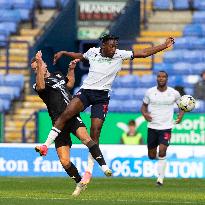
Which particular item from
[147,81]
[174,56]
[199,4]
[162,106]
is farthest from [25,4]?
[162,106]

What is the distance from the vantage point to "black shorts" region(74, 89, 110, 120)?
16531 mm

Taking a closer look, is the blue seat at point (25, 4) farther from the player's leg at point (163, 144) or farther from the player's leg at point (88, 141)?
the player's leg at point (88, 141)

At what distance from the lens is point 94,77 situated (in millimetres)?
16703

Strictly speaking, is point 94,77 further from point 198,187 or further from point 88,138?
point 198,187

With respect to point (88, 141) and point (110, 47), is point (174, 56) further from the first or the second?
point (88, 141)

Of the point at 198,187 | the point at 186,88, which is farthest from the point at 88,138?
the point at 186,88

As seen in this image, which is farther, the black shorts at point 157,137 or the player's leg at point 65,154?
the black shorts at point 157,137

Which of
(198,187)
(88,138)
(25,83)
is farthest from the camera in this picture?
(25,83)

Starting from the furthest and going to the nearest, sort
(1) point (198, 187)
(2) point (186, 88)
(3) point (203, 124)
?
(2) point (186, 88), (3) point (203, 124), (1) point (198, 187)

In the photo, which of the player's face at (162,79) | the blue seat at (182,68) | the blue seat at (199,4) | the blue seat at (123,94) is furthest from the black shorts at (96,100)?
the blue seat at (199,4)

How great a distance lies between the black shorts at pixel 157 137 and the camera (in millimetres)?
20734

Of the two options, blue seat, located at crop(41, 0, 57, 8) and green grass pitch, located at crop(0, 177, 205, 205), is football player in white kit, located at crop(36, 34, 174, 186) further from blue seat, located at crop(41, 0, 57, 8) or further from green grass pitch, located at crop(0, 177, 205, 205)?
blue seat, located at crop(41, 0, 57, 8)

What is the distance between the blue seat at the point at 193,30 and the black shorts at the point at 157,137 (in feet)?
31.8

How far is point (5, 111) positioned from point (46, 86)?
41.7 feet
